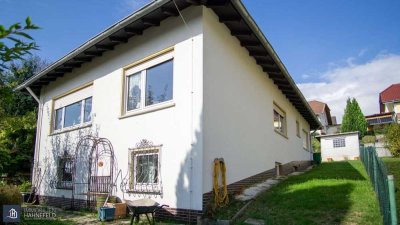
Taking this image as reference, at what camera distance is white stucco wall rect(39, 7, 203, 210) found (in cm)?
827

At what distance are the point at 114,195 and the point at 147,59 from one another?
4384 mm

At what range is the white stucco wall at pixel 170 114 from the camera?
27.1ft

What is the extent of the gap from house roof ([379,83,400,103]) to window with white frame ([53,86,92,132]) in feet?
186

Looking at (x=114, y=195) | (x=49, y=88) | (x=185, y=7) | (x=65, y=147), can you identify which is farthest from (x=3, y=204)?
(x=49, y=88)

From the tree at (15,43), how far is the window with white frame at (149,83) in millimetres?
6152

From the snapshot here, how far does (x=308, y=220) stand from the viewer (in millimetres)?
6941

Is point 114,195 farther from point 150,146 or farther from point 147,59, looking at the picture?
point 147,59

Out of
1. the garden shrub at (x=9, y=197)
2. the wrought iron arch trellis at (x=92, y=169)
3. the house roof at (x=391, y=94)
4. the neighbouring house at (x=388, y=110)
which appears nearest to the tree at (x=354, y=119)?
the neighbouring house at (x=388, y=110)

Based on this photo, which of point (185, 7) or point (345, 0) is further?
point (345, 0)

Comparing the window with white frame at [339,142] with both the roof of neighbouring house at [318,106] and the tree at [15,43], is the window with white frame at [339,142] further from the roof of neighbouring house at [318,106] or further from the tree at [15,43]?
the tree at [15,43]

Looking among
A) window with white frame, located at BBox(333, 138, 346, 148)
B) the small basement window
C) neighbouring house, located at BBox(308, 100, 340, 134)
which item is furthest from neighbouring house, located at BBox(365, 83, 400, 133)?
the small basement window

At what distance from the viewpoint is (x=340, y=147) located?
119 feet

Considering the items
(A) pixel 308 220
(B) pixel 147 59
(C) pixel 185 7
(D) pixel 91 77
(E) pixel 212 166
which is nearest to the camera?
(A) pixel 308 220

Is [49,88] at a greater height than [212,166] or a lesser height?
greater
